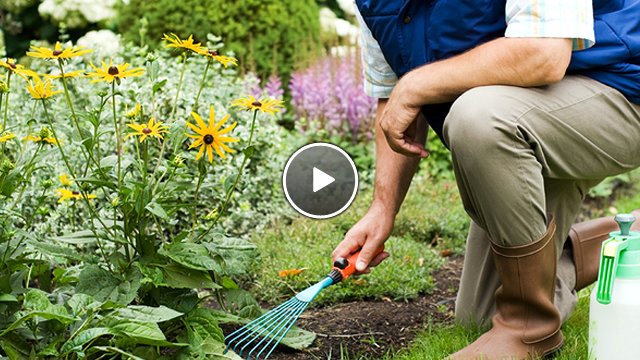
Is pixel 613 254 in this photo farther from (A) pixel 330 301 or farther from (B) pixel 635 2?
(A) pixel 330 301

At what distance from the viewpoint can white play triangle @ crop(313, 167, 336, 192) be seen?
2.91m

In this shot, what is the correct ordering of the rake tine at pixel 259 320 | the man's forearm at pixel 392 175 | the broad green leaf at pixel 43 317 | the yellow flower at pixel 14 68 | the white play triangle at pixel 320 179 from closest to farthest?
the broad green leaf at pixel 43 317, the yellow flower at pixel 14 68, the rake tine at pixel 259 320, the man's forearm at pixel 392 175, the white play triangle at pixel 320 179

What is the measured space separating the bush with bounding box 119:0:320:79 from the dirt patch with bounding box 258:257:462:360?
277 centimetres

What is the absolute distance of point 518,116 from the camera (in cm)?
221

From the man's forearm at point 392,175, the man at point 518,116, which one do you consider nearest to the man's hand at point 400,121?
the man at point 518,116

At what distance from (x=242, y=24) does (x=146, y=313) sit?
3762mm

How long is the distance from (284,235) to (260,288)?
556 millimetres

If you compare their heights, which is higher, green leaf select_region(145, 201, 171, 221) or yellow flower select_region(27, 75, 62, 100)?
yellow flower select_region(27, 75, 62, 100)

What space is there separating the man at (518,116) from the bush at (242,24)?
121 inches

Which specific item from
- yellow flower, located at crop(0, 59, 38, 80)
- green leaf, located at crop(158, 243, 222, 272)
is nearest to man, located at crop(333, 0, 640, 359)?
green leaf, located at crop(158, 243, 222, 272)

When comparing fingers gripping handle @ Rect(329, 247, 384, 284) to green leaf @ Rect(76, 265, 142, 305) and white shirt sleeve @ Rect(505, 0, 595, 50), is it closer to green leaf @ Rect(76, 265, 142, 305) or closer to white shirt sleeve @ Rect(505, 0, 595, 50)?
green leaf @ Rect(76, 265, 142, 305)

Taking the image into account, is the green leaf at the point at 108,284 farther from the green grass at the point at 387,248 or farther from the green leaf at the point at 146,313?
the green grass at the point at 387,248

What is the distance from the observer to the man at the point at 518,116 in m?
2.19

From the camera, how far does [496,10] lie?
7.73ft
